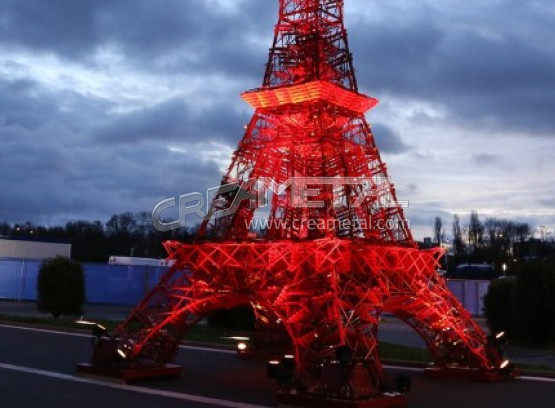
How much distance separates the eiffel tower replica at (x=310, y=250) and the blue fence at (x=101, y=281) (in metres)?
26.9

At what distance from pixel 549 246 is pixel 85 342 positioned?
91.1 metres

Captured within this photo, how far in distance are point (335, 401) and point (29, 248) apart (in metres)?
53.1

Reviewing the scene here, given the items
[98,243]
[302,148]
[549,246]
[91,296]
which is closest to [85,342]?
[302,148]

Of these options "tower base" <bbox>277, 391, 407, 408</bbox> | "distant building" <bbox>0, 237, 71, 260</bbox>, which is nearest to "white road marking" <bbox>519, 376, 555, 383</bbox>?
"tower base" <bbox>277, 391, 407, 408</bbox>

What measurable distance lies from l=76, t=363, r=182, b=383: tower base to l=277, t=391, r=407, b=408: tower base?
13.0 ft

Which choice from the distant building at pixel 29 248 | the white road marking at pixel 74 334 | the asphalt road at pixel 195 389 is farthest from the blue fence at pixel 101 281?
the asphalt road at pixel 195 389

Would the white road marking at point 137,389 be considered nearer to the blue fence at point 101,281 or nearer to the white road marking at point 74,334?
the white road marking at point 74,334

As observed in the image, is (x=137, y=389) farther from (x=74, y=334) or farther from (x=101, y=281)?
(x=101, y=281)

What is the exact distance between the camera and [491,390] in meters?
13.7

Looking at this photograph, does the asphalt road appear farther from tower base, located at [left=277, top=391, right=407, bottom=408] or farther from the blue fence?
the blue fence

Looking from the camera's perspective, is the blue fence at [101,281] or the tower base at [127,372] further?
the blue fence at [101,281]

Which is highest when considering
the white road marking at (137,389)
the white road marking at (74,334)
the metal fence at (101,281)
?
the metal fence at (101,281)

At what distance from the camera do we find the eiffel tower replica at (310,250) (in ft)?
40.8

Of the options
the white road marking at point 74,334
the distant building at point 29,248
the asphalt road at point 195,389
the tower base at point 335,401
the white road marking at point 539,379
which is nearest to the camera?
the tower base at point 335,401
